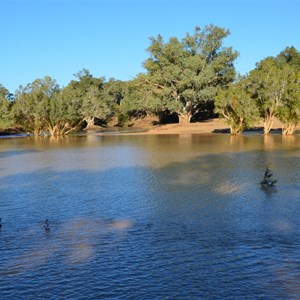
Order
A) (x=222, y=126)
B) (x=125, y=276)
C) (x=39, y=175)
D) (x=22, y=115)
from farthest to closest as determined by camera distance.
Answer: (x=222, y=126) < (x=22, y=115) < (x=39, y=175) < (x=125, y=276)

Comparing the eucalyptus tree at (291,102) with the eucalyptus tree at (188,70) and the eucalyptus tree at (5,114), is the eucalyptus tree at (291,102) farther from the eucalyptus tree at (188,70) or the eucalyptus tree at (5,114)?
the eucalyptus tree at (5,114)

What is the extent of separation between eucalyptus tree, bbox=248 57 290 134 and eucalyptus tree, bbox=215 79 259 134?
3.89 feet

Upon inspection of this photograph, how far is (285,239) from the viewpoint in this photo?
1214 centimetres

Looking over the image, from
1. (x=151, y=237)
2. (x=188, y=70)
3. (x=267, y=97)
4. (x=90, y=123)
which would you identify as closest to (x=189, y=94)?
(x=188, y=70)

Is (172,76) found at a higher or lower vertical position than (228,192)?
higher

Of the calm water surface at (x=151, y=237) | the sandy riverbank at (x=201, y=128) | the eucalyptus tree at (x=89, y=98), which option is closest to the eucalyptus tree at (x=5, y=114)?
the eucalyptus tree at (x=89, y=98)

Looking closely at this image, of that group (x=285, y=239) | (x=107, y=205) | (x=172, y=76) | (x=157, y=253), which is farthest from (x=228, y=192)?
(x=172, y=76)

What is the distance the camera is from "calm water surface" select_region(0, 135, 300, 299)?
30.7 ft

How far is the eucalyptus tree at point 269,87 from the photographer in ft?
181

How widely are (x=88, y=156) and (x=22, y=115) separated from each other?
39431 millimetres

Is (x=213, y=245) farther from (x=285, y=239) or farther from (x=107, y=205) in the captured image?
(x=107, y=205)

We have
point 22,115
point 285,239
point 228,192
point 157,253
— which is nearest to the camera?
point 157,253

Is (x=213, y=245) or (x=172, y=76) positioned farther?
(x=172, y=76)

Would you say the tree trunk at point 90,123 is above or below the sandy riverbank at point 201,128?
above
